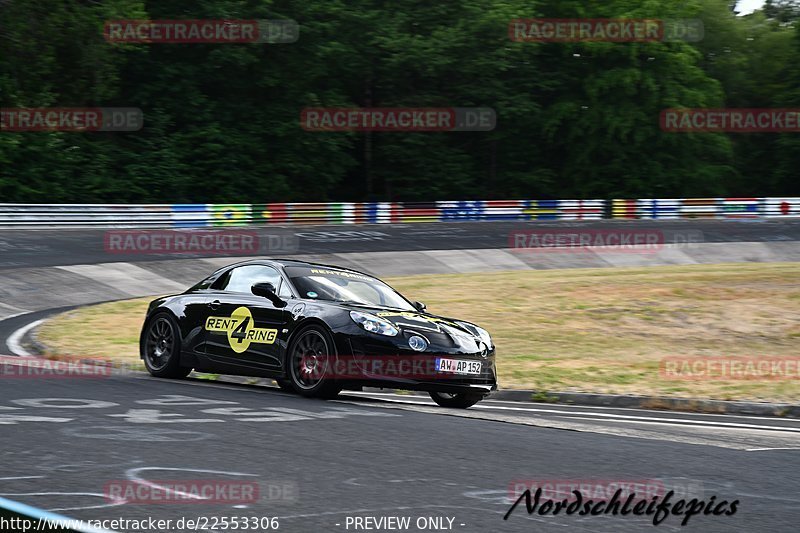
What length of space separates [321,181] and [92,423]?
49.3m

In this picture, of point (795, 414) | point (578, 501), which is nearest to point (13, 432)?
point (578, 501)

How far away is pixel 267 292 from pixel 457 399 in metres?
2.31

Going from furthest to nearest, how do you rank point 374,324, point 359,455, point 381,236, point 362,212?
1. point 362,212
2. point 381,236
3. point 374,324
4. point 359,455

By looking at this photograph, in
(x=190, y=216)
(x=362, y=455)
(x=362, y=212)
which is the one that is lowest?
(x=362, y=455)

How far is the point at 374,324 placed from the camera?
34.5ft

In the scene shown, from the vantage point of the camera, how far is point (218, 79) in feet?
182

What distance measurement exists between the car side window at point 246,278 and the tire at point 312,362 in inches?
40.1

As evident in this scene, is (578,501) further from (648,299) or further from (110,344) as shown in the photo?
(648,299)

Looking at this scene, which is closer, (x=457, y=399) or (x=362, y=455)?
(x=362, y=455)

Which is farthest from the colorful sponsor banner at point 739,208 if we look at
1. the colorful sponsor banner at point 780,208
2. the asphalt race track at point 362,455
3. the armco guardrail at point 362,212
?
the asphalt race track at point 362,455

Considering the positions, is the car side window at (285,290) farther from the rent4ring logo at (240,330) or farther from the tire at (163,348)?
the tire at (163,348)

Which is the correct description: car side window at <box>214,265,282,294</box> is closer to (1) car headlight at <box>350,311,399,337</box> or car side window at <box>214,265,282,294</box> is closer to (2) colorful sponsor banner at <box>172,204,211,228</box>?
(1) car headlight at <box>350,311,399,337</box>

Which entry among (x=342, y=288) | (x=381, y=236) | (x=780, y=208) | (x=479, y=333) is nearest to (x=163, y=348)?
(x=342, y=288)

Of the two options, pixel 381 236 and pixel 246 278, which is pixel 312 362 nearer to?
pixel 246 278
